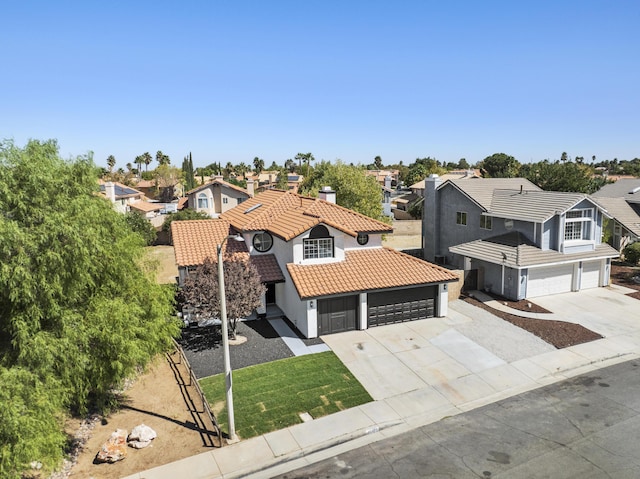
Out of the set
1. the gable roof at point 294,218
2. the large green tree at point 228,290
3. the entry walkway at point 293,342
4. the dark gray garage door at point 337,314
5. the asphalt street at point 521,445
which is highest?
the gable roof at point 294,218

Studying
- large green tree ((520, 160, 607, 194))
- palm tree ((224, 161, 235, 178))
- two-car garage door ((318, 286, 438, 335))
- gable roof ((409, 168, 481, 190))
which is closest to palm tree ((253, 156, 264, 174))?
palm tree ((224, 161, 235, 178))

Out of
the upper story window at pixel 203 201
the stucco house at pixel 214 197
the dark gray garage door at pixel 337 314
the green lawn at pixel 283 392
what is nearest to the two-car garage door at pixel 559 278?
the dark gray garage door at pixel 337 314

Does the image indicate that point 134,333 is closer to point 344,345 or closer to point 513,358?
point 344,345

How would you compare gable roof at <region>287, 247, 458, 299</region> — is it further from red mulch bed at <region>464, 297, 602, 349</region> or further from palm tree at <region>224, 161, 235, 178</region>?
palm tree at <region>224, 161, 235, 178</region>

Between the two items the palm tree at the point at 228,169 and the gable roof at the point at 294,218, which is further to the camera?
the palm tree at the point at 228,169

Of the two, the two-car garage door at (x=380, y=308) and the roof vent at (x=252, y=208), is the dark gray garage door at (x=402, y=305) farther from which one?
the roof vent at (x=252, y=208)

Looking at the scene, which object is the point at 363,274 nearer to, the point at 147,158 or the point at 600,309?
the point at 600,309

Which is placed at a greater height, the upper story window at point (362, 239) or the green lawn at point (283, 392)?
the upper story window at point (362, 239)

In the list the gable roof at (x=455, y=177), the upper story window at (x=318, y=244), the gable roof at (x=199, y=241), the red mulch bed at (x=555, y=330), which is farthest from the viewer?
the gable roof at (x=455, y=177)

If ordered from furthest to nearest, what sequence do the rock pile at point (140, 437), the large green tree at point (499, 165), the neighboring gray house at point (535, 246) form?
the large green tree at point (499, 165), the neighboring gray house at point (535, 246), the rock pile at point (140, 437)
